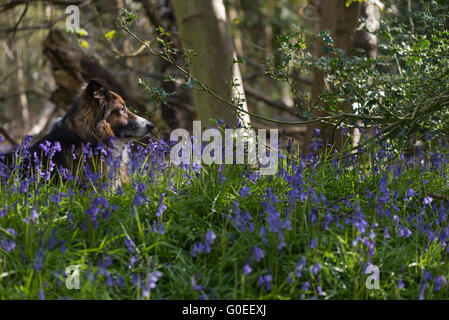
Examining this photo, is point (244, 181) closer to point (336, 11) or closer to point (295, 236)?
point (295, 236)

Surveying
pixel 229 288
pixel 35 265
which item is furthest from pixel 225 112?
pixel 35 265

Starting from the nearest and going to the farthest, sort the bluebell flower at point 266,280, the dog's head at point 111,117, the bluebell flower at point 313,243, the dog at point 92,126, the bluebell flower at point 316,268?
1. the bluebell flower at point 266,280
2. the bluebell flower at point 316,268
3. the bluebell flower at point 313,243
4. the dog at point 92,126
5. the dog's head at point 111,117

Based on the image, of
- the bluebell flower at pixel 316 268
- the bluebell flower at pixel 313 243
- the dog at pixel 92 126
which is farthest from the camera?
the dog at pixel 92 126

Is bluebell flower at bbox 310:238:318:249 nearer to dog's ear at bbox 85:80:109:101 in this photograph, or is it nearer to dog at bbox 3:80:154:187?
dog at bbox 3:80:154:187

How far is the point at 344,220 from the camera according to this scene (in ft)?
10.8

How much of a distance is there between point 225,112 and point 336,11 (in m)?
2.36

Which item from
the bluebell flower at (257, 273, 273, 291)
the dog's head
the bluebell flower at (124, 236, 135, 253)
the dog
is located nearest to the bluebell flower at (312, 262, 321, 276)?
the bluebell flower at (257, 273, 273, 291)

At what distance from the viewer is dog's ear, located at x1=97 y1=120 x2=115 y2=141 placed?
5008 millimetres

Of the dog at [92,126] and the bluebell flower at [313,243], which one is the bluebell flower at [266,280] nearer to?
the bluebell flower at [313,243]

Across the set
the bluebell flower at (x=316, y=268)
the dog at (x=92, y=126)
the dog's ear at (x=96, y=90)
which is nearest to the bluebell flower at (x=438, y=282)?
the bluebell flower at (x=316, y=268)

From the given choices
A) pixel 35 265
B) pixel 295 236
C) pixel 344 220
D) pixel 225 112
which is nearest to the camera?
pixel 35 265

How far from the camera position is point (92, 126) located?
499 centimetres

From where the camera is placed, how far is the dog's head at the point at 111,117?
16.3ft

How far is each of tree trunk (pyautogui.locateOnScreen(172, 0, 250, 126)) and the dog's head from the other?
26.7 inches
